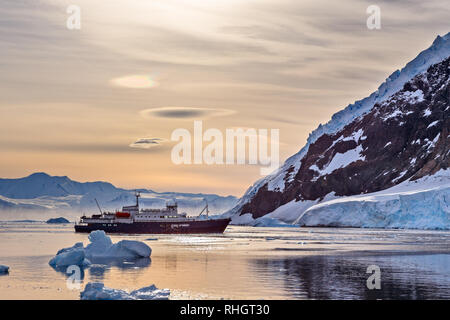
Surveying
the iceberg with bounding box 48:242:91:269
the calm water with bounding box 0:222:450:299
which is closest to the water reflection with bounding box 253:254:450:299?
the calm water with bounding box 0:222:450:299

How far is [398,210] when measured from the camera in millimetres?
154000

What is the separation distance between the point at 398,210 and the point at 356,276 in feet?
376

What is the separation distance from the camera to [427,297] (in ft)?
112

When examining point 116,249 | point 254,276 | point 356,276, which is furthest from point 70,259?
point 356,276

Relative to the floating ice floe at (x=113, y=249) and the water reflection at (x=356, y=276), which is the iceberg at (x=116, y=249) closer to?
the floating ice floe at (x=113, y=249)

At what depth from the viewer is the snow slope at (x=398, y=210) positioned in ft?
480

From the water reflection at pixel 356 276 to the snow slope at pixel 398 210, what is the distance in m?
88.6

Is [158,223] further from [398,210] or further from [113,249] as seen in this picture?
[113,249]

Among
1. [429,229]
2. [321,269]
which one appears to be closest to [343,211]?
[429,229]
